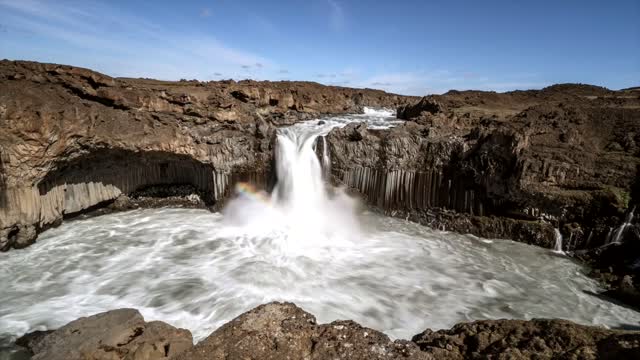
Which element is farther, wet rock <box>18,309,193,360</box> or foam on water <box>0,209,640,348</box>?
foam on water <box>0,209,640,348</box>

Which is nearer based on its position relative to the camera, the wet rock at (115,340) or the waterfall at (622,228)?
the wet rock at (115,340)

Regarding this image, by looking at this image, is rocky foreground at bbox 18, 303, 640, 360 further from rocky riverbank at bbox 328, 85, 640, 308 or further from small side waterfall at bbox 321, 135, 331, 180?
small side waterfall at bbox 321, 135, 331, 180

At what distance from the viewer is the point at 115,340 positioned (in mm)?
4336

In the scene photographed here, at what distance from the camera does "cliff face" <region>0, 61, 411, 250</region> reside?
32.8ft

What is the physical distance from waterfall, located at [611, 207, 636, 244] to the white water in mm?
1260

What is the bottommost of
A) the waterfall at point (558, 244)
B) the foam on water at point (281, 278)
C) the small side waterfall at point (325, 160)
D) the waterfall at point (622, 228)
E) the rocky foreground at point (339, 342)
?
the foam on water at point (281, 278)

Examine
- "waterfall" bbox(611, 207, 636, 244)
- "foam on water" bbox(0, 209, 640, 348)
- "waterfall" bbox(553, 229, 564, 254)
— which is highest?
"waterfall" bbox(611, 207, 636, 244)

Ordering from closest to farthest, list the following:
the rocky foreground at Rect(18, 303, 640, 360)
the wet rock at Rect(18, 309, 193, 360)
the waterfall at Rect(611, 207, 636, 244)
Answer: the rocky foreground at Rect(18, 303, 640, 360)
the wet rock at Rect(18, 309, 193, 360)
the waterfall at Rect(611, 207, 636, 244)

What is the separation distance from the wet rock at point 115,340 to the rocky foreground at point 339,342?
0.01 meters

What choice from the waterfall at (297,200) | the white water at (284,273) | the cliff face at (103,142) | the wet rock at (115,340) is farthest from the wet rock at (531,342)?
the cliff face at (103,142)

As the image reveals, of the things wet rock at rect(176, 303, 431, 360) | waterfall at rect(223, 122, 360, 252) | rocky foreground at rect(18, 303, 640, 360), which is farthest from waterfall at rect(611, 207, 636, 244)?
wet rock at rect(176, 303, 431, 360)

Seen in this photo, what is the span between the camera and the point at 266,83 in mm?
21031

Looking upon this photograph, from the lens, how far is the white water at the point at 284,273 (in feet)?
24.6

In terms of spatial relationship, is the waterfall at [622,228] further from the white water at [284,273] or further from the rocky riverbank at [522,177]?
the white water at [284,273]
